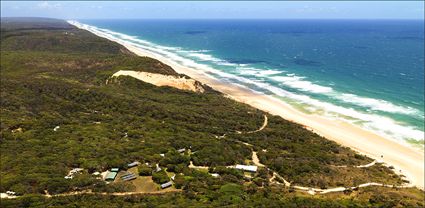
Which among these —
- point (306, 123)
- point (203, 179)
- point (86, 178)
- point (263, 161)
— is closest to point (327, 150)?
point (263, 161)

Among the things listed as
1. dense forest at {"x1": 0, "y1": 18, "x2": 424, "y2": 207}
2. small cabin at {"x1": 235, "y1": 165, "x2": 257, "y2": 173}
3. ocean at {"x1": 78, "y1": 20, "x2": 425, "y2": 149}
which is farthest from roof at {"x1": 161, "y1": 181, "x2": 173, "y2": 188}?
ocean at {"x1": 78, "y1": 20, "x2": 425, "y2": 149}

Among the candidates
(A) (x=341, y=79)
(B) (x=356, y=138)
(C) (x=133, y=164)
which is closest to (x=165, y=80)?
(B) (x=356, y=138)

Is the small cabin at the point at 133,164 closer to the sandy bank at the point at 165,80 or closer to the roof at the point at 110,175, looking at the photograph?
the roof at the point at 110,175

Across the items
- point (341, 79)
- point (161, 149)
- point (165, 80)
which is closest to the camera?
point (161, 149)

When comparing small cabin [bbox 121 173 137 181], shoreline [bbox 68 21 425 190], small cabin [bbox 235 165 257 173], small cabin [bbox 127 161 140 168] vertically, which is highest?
small cabin [bbox 127 161 140 168]

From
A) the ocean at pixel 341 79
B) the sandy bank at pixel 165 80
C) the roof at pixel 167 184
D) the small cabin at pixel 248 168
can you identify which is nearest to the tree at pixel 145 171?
the roof at pixel 167 184

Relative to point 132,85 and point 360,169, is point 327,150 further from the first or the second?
point 132,85

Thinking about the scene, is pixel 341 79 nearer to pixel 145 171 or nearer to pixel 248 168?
pixel 248 168

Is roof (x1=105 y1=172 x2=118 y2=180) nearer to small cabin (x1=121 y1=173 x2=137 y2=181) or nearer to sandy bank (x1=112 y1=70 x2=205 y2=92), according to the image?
small cabin (x1=121 y1=173 x2=137 y2=181)
